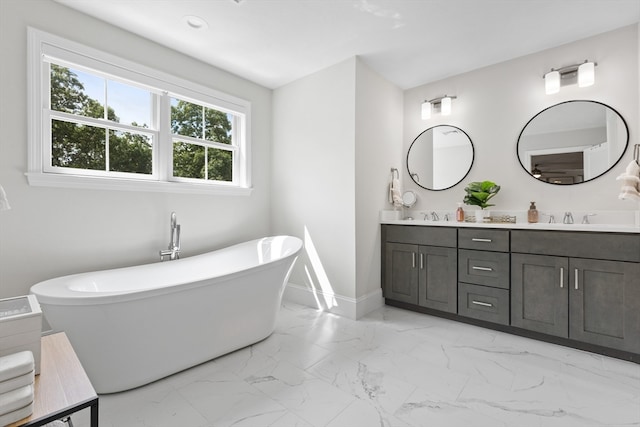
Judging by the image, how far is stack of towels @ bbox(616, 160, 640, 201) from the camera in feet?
7.11

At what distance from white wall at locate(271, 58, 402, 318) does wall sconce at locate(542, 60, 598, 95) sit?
142 centimetres

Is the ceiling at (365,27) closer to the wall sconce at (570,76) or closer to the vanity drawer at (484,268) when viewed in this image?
the wall sconce at (570,76)

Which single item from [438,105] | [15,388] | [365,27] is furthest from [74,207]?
[438,105]

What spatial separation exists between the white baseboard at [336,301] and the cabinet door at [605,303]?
1588mm

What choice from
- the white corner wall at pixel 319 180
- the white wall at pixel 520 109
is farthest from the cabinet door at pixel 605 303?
the white corner wall at pixel 319 180

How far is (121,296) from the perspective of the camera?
60.9 inches

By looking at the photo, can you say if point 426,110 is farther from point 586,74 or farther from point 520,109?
point 586,74

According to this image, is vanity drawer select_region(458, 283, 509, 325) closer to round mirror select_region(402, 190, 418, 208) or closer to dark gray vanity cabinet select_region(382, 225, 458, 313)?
dark gray vanity cabinet select_region(382, 225, 458, 313)

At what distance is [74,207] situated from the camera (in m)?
2.20

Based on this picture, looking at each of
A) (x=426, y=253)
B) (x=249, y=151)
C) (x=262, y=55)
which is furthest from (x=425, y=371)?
(x=262, y=55)

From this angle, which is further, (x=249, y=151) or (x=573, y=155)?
(x=249, y=151)

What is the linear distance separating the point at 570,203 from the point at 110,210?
12.5 ft

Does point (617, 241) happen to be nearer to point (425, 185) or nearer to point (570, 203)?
point (570, 203)

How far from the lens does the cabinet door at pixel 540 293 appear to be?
226cm
